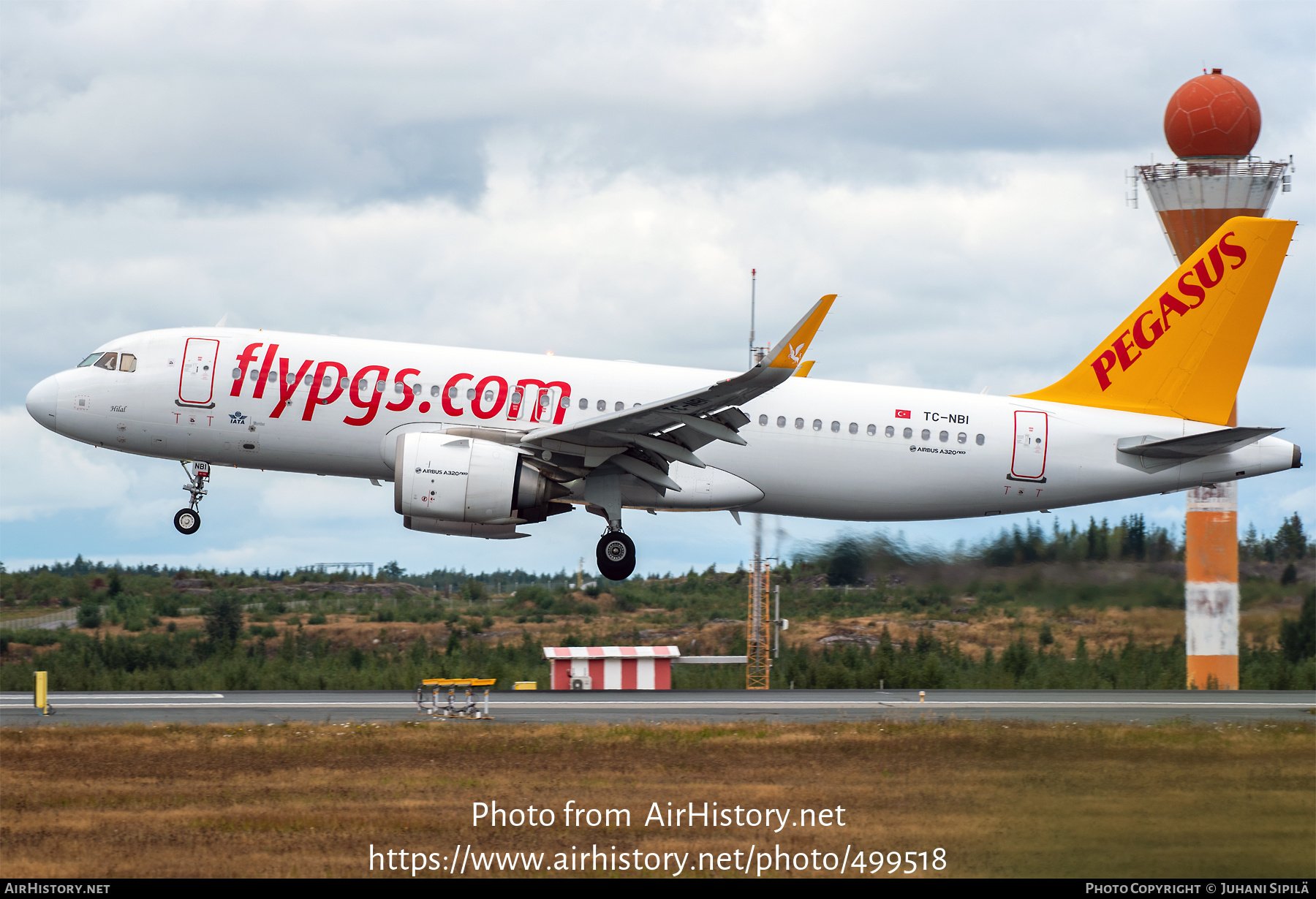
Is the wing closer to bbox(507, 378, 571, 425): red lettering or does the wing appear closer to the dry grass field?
bbox(507, 378, 571, 425): red lettering

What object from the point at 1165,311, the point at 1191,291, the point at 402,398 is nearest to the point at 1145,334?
the point at 1165,311

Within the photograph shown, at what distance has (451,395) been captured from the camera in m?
27.2

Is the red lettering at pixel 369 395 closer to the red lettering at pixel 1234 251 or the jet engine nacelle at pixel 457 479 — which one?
the jet engine nacelle at pixel 457 479

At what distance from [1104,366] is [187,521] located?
19006 millimetres

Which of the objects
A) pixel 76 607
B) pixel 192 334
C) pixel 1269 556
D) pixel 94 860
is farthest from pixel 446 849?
pixel 76 607

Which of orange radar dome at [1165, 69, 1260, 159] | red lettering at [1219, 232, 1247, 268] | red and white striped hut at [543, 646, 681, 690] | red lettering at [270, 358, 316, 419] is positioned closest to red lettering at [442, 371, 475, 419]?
red lettering at [270, 358, 316, 419]

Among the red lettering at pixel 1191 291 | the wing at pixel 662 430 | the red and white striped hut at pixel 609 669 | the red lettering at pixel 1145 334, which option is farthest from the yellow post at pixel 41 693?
the red lettering at pixel 1191 291

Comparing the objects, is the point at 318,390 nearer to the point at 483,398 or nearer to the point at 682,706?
the point at 483,398

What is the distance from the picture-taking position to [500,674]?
37125 millimetres

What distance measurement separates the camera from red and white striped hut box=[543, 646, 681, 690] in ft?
115

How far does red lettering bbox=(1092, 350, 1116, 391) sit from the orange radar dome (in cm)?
1902

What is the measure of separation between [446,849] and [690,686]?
22477mm
